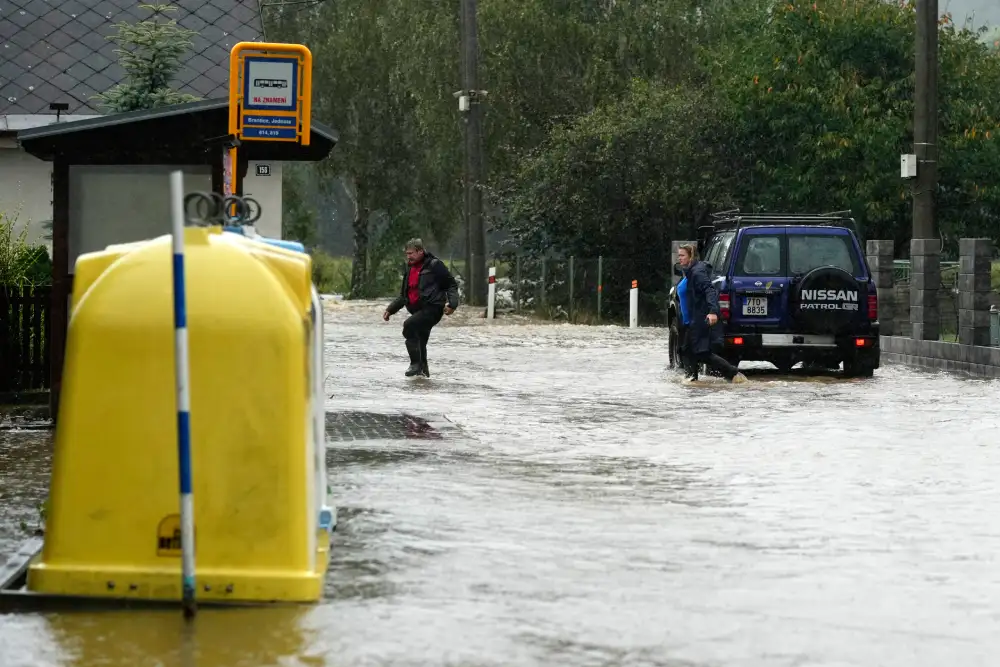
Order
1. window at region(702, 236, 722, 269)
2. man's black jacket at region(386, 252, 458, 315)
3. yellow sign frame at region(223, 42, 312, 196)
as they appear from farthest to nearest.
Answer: window at region(702, 236, 722, 269) → man's black jacket at region(386, 252, 458, 315) → yellow sign frame at region(223, 42, 312, 196)

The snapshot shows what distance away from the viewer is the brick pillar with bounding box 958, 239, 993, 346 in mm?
24656

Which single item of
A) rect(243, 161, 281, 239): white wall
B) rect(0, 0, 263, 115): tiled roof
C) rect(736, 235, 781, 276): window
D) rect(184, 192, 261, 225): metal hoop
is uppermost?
rect(0, 0, 263, 115): tiled roof

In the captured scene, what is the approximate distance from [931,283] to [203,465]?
2058 centimetres

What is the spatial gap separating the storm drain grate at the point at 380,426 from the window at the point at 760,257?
732 centimetres

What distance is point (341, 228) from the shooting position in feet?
480

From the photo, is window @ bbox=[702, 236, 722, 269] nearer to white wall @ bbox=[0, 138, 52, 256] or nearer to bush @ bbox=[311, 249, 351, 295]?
white wall @ bbox=[0, 138, 52, 256]

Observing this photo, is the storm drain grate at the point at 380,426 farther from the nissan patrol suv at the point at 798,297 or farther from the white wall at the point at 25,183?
the white wall at the point at 25,183

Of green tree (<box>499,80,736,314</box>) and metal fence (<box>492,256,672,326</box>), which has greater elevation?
green tree (<box>499,80,736,314</box>)

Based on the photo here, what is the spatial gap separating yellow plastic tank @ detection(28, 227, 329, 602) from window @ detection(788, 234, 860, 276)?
51.6ft

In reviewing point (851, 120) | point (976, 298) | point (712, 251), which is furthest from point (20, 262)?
point (851, 120)

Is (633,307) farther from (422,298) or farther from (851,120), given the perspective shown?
(422,298)

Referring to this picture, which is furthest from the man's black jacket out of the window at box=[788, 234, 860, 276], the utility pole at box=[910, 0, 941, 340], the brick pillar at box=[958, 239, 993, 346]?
the utility pole at box=[910, 0, 941, 340]

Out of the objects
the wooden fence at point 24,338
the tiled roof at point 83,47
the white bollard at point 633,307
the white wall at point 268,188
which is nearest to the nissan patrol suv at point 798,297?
the wooden fence at point 24,338

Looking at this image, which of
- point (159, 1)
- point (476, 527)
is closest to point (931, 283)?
point (159, 1)
